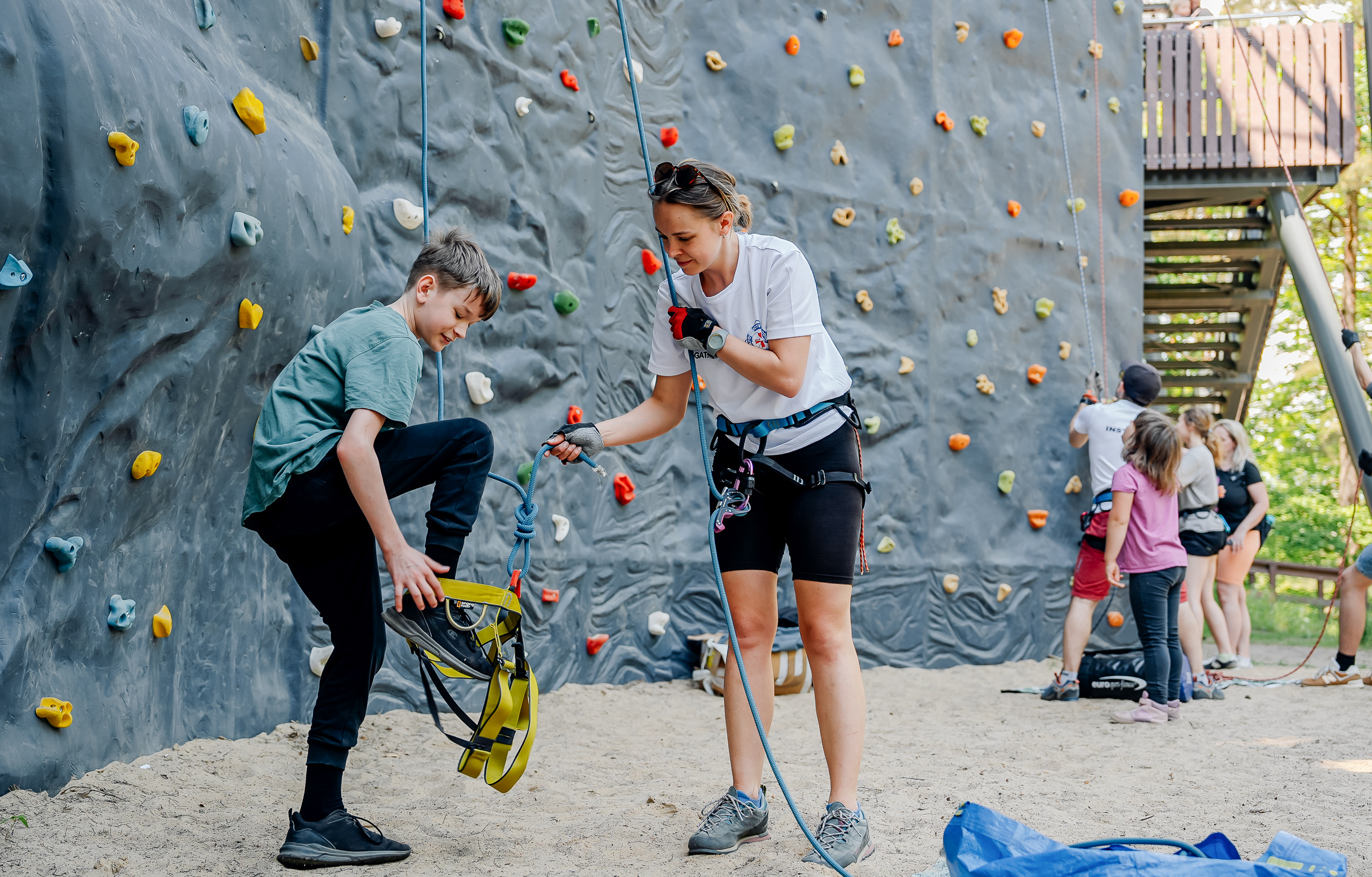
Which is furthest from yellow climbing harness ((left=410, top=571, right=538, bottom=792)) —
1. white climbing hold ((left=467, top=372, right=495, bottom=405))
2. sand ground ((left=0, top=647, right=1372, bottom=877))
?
white climbing hold ((left=467, top=372, right=495, bottom=405))

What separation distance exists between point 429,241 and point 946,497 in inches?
163

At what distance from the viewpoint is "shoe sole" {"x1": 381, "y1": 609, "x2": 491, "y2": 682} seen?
6.51 feet

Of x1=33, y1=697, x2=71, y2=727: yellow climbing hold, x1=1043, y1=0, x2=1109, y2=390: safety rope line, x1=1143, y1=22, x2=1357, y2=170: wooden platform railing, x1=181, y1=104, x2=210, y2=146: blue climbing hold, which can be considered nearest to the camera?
x1=33, y1=697, x2=71, y2=727: yellow climbing hold

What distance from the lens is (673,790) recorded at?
290 centimetres

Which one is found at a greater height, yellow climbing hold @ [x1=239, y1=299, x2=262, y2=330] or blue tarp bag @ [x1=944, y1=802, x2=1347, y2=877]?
yellow climbing hold @ [x1=239, y1=299, x2=262, y2=330]

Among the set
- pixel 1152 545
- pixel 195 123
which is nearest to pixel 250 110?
pixel 195 123

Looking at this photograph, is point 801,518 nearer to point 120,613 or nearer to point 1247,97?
point 120,613

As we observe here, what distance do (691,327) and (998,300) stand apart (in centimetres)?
433

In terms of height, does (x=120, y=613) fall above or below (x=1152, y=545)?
above

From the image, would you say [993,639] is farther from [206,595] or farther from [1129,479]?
[206,595]

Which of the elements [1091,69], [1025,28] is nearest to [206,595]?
[1025,28]

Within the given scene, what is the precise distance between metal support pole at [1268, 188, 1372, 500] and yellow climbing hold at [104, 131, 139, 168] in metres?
6.61

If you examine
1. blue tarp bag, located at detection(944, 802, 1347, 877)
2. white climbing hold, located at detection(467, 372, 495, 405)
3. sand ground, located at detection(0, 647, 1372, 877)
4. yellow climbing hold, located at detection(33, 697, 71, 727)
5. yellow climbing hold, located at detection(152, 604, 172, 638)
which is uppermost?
white climbing hold, located at detection(467, 372, 495, 405)

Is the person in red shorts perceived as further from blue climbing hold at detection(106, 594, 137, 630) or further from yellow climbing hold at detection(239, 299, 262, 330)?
blue climbing hold at detection(106, 594, 137, 630)
